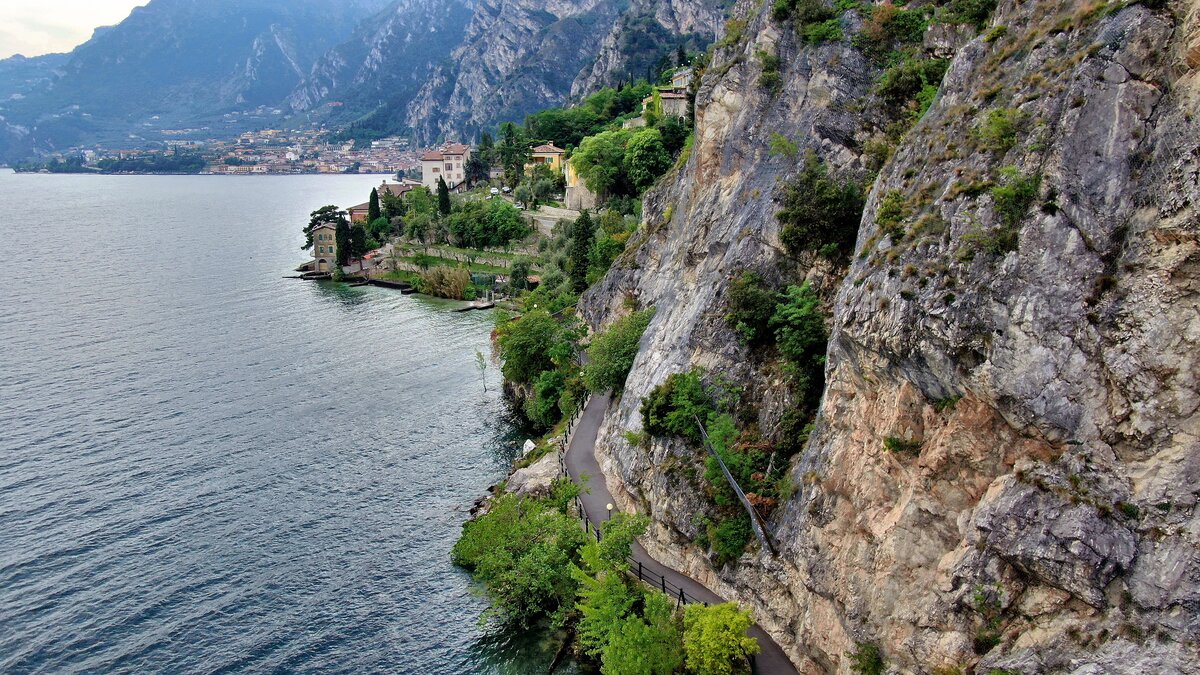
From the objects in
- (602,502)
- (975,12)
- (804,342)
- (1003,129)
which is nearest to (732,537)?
(804,342)

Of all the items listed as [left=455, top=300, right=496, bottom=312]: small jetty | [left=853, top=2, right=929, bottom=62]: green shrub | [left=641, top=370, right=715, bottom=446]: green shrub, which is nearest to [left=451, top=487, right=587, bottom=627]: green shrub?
[left=641, top=370, right=715, bottom=446]: green shrub

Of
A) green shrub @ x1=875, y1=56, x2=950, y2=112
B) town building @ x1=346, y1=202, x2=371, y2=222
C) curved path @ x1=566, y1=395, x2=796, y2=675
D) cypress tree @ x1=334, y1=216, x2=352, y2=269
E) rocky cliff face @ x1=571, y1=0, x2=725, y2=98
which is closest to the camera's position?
curved path @ x1=566, y1=395, x2=796, y2=675

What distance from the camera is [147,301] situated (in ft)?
268

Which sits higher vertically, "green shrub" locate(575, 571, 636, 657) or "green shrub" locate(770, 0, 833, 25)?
"green shrub" locate(770, 0, 833, 25)

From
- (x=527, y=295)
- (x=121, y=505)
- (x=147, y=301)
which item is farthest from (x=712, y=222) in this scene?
(x=147, y=301)

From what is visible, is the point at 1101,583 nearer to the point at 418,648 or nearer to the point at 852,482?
the point at 852,482

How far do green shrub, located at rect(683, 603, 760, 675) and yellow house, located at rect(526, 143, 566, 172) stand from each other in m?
92.7

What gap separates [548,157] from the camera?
114625 mm

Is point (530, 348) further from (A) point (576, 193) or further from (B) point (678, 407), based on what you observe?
(A) point (576, 193)

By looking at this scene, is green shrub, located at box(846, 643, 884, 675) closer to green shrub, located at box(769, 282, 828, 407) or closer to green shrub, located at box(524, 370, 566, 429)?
green shrub, located at box(769, 282, 828, 407)

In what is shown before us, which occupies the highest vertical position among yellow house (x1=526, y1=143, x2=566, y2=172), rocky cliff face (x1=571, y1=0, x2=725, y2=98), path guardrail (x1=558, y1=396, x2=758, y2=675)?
rocky cliff face (x1=571, y1=0, x2=725, y2=98)

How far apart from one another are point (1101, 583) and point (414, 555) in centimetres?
2725

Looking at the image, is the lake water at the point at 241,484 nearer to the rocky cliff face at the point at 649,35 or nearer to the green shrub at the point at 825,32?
the green shrub at the point at 825,32

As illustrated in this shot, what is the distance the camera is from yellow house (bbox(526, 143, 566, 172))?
11244 cm
